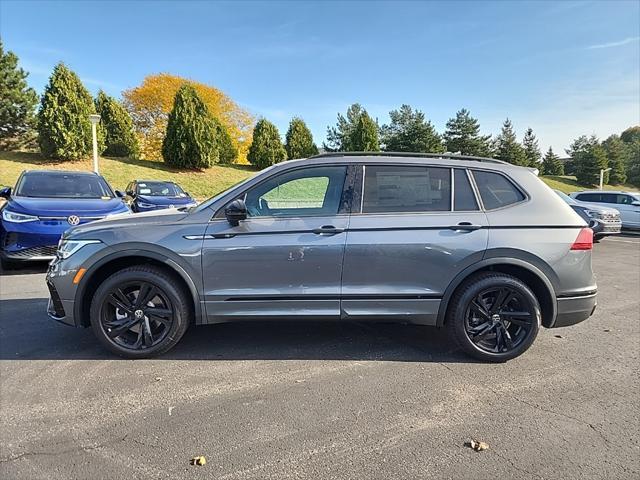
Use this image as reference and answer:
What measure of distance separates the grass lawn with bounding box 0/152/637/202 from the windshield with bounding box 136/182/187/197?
20.4 ft

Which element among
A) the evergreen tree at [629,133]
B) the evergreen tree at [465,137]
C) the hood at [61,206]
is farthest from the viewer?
the evergreen tree at [629,133]

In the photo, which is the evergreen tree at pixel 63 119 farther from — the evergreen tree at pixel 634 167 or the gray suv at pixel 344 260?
the evergreen tree at pixel 634 167

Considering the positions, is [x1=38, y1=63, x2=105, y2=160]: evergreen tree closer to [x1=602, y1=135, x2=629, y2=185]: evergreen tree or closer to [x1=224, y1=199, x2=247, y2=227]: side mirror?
[x1=224, y1=199, x2=247, y2=227]: side mirror

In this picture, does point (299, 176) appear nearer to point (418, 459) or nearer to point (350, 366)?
point (350, 366)

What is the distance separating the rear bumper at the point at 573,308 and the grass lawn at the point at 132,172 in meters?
19.8

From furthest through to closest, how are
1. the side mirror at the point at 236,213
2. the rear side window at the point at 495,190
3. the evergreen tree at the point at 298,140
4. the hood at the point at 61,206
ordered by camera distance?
1. the evergreen tree at the point at 298,140
2. the hood at the point at 61,206
3. the rear side window at the point at 495,190
4. the side mirror at the point at 236,213

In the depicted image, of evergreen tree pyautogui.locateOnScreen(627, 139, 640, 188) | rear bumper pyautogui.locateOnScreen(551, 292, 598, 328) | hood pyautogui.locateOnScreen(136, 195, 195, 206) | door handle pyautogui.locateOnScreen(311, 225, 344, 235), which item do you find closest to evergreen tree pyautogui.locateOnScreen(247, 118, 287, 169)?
hood pyautogui.locateOnScreen(136, 195, 195, 206)

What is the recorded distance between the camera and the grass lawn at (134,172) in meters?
19.9

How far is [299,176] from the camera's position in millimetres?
3598

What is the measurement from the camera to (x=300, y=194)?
3.60 metres

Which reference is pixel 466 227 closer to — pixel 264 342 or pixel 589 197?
pixel 264 342

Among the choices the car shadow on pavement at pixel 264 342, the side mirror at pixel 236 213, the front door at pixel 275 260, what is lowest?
the car shadow on pavement at pixel 264 342

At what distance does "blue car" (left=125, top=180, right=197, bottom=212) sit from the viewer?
1279 cm

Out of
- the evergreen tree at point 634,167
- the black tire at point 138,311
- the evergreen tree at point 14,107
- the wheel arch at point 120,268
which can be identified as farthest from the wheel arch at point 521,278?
the evergreen tree at point 634,167
